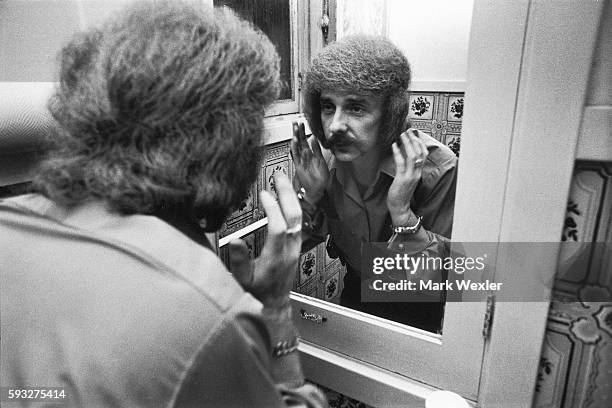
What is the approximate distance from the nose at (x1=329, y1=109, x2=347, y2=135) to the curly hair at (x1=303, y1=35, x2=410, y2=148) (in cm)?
5

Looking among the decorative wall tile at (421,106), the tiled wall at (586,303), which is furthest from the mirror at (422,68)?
the tiled wall at (586,303)

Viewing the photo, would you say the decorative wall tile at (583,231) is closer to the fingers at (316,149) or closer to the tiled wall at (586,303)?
the tiled wall at (586,303)

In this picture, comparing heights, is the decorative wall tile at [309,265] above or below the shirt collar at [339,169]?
below

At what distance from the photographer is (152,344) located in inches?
16.8

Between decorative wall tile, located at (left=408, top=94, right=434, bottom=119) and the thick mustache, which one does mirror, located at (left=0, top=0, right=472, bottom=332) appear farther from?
the thick mustache

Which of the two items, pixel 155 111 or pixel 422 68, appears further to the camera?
pixel 422 68

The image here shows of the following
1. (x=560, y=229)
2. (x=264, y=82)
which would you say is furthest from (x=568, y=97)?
(x=264, y=82)

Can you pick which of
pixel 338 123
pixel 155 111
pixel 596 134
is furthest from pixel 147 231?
pixel 596 134

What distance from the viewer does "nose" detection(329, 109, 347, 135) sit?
2.94 feet

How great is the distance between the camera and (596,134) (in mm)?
599

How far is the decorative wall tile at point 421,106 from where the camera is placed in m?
0.83

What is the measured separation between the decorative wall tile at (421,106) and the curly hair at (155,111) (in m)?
0.41

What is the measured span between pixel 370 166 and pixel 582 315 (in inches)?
19.3

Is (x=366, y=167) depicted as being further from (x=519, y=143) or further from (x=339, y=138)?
(x=519, y=143)
